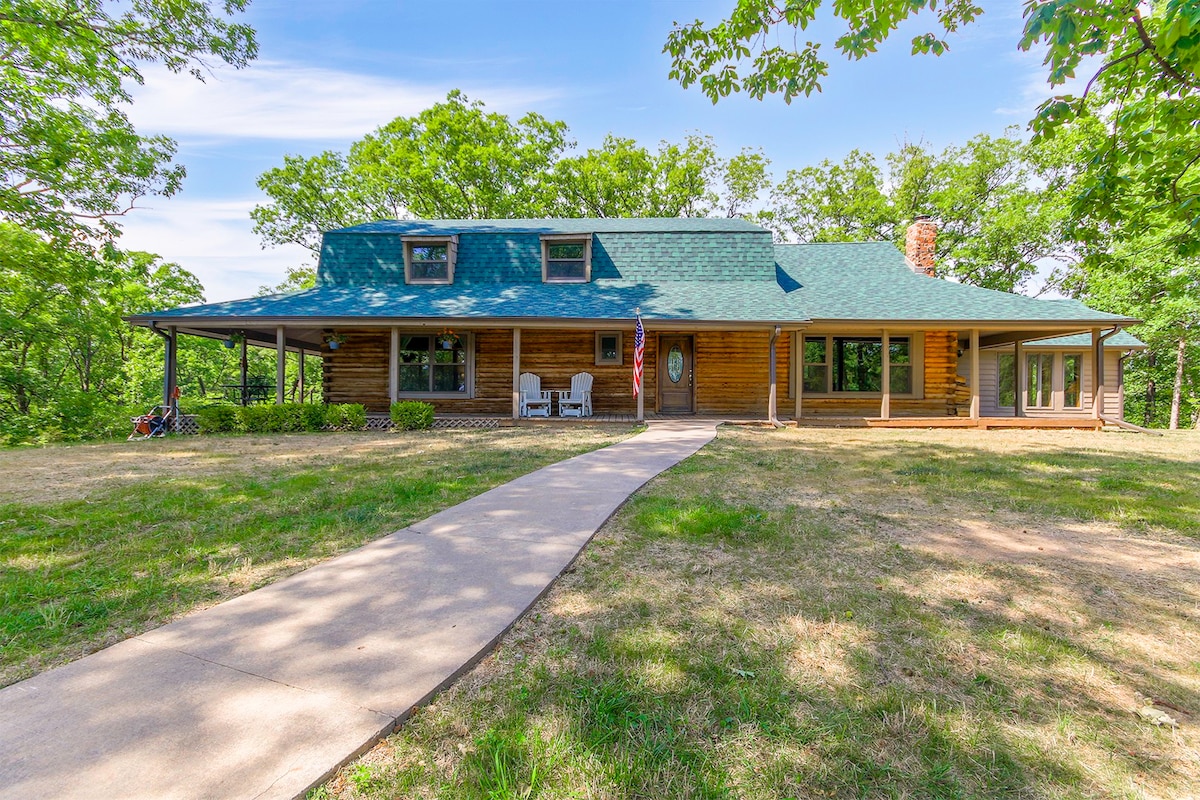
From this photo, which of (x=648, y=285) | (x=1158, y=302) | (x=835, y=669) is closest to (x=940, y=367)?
(x=648, y=285)

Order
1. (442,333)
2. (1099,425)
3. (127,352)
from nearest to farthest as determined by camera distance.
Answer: (1099,425), (442,333), (127,352)

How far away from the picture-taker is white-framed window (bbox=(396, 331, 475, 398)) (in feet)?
47.4

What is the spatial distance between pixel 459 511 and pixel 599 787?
338cm

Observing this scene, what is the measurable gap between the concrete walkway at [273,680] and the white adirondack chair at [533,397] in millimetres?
9495

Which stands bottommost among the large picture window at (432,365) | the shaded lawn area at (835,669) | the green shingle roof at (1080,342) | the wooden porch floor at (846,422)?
the shaded lawn area at (835,669)

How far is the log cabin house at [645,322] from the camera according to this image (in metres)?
12.7

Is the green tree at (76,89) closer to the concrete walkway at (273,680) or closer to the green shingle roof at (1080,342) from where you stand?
the concrete walkway at (273,680)

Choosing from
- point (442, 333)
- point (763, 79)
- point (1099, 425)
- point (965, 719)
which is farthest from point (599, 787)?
point (1099, 425)

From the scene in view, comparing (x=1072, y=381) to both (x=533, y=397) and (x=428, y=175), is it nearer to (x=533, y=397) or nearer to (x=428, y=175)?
(x=533, y=397)

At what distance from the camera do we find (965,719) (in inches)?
78.7

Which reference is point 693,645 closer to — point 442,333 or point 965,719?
point 965,719

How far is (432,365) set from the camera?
47.7 ft

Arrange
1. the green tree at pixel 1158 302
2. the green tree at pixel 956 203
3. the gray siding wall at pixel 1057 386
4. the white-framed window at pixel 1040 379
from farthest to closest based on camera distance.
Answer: the green tree at pixel 956 203 → the white-framed window at pixel 1040 379 → the gray siding wall at pixel 1057 386 → the green tree at pixel 1158 302

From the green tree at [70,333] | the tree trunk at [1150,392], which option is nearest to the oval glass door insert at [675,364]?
the green tree at [70,333]
